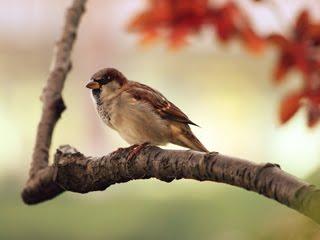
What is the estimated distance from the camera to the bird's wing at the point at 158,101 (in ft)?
5.84

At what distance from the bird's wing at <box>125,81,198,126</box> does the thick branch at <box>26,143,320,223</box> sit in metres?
0.35

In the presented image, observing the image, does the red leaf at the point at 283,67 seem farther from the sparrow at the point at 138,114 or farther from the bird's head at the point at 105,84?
the bird's head at the point at 105,84

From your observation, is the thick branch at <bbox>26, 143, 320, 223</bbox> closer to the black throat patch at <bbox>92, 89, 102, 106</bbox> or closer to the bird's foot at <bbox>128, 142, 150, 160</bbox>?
the bird's foot at <bbox>128, 142, 150, 160</bbox>

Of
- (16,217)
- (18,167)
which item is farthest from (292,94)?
(18,167)

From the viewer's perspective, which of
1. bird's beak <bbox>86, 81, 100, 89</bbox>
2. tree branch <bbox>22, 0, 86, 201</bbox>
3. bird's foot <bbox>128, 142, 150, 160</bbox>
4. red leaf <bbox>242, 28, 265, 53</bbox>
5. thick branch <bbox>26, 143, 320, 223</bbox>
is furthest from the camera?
red leaf <bbox>242, 28, 265, 53</bbox>

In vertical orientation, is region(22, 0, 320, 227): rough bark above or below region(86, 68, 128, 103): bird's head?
below

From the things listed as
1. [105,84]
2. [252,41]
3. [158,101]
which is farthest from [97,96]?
[252,41]

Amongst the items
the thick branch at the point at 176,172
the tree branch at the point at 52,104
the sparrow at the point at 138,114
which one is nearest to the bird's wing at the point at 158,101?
the sparrow at the point at 138,114

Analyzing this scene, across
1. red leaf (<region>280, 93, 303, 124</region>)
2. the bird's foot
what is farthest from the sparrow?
the bird's foot

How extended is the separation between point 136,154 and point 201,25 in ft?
2.21

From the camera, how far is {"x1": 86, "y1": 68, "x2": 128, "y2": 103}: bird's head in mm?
1795

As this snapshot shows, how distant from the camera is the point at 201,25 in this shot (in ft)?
6.34

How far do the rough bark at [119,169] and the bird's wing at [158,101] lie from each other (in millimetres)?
236

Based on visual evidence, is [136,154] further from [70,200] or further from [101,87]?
[70,200]
